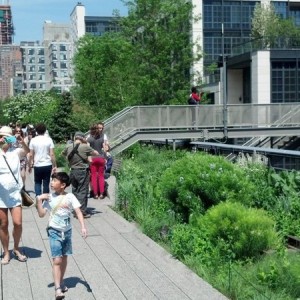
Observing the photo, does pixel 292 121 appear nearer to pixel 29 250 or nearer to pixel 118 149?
pixel 118 149

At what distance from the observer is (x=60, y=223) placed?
6059 mm

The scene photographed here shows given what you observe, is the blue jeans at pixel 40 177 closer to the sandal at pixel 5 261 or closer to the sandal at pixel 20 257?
the sandal at pixel 20 257

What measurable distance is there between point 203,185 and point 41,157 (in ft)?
12.5

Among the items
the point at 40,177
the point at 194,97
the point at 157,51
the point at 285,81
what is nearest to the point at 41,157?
the point at 40,177

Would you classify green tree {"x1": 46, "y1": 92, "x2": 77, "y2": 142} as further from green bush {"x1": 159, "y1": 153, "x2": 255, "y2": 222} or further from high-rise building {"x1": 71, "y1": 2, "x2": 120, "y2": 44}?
high-rise building {"x1": 71, "y1": 2, "x2": 120, "y2": 44}

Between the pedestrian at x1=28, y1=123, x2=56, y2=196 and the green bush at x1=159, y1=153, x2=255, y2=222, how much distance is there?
2.84 m

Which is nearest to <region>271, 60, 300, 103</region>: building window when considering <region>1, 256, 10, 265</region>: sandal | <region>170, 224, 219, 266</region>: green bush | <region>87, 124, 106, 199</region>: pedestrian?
<region>87, 124, 106, 199</region>: pedestrian

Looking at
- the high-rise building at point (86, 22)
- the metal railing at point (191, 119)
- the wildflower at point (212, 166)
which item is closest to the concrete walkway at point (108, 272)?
the wildflower at point (212, 166)

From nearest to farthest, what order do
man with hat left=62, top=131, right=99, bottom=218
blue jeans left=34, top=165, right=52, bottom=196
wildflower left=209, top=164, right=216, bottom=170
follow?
wildflower left=209, top=164, right=216, bottom=170 < man with hat left=62, top=131, right=99, bottom=218 < blue jeans left=34, top=165, right=52, bottom=196

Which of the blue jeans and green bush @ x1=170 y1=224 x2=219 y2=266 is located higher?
the blue jeans

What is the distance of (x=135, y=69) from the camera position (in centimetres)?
2852

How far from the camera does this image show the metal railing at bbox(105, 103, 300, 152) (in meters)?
22.3

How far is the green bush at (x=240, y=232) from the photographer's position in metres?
6.78

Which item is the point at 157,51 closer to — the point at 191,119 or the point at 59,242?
the point at 191,119
